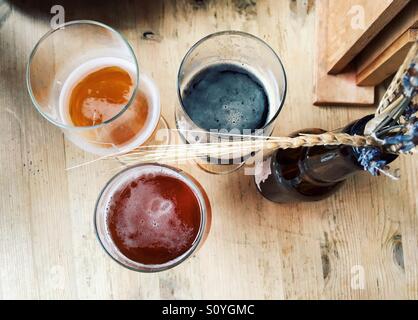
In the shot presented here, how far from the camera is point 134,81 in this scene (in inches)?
27.3

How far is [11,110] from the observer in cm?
77

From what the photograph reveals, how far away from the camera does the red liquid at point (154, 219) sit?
686mm

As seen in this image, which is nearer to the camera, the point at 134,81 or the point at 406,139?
the point at 406,139

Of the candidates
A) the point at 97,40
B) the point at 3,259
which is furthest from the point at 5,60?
the point at 3,259

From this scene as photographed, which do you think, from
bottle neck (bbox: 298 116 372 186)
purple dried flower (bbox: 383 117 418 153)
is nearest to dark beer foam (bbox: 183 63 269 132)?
bottle neck (bbox: 298 116 372 186)

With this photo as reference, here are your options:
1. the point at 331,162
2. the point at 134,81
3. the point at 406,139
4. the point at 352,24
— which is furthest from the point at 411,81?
the point at 134,81

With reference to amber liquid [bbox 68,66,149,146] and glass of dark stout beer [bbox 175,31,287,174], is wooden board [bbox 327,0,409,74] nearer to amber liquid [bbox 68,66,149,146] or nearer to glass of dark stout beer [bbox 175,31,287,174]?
glass of dark stout beer [bbox 175,31,287,174]

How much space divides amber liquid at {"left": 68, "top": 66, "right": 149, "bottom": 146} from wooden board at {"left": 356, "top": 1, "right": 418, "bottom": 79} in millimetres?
311

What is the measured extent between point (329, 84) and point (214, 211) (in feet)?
0.82

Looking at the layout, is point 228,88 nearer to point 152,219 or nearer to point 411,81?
point 152,219

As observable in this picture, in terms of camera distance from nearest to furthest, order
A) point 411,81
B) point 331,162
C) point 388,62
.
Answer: point 411,81, point 331,162, point 388,62

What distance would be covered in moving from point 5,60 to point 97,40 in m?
0.18
